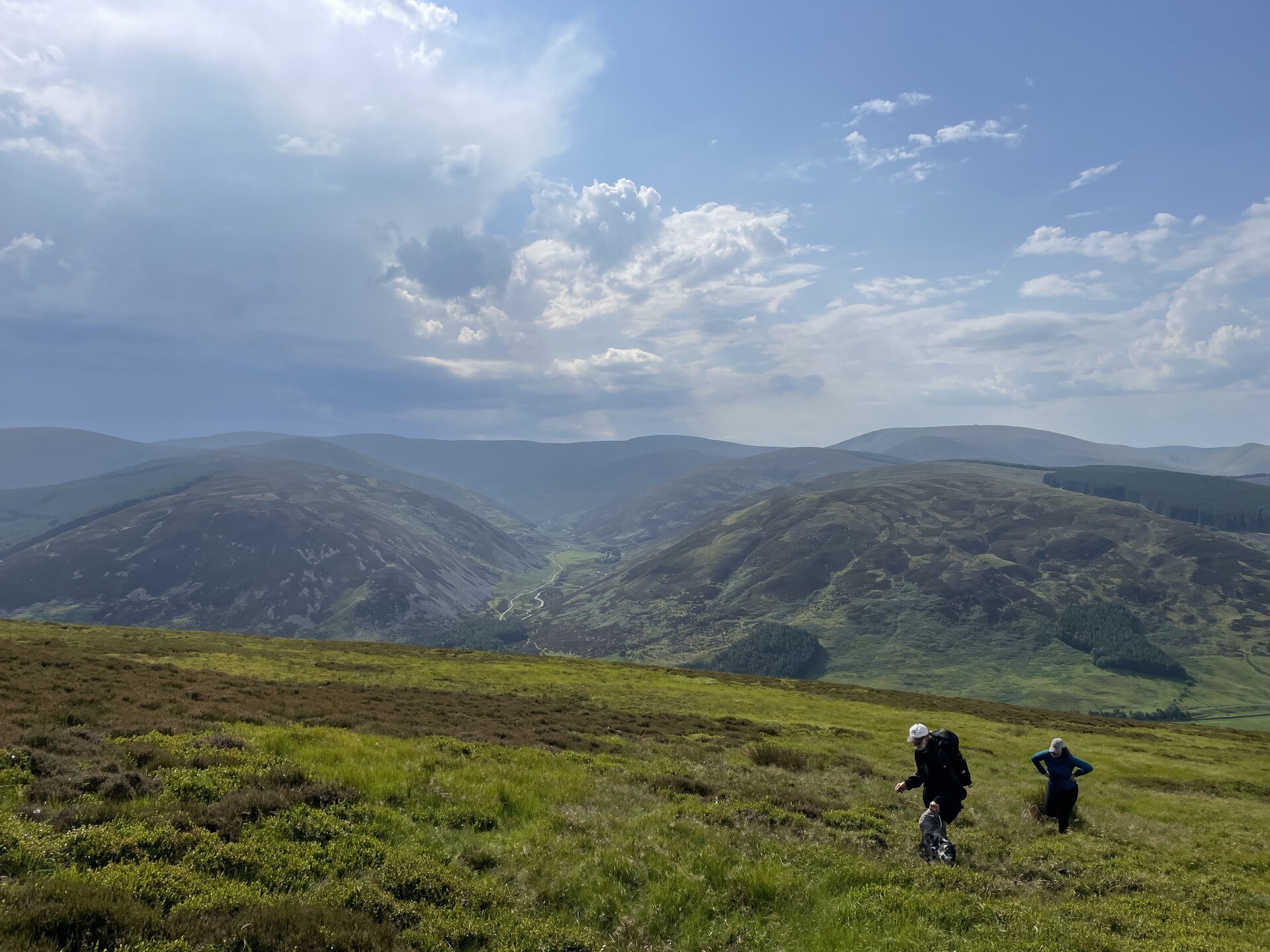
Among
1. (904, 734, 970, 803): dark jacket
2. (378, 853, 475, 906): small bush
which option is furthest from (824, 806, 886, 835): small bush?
(378, 853, 475, 906): small bush

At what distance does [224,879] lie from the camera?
9797 mm

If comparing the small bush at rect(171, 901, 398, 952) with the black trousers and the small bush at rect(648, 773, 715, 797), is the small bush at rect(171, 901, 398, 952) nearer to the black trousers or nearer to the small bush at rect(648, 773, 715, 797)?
Result: the small bush at rect(648, 773, 715, 797)

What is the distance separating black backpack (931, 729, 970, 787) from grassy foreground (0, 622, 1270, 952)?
2.06 metres

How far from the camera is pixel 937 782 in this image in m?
16.1

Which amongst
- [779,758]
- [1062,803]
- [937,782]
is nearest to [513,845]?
[937,782]

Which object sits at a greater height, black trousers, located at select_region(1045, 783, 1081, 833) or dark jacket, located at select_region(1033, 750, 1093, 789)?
dark jacket, located at select_region(1033, 750, 1093, 789)

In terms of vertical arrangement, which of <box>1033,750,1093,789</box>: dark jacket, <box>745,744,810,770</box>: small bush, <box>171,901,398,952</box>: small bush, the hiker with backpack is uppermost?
<box>171,901,398,952</box>: small bush

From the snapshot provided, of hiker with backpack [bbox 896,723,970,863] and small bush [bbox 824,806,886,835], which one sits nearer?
hiker with backpack [bbox 896,723,970,863]

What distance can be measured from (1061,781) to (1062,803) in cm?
80

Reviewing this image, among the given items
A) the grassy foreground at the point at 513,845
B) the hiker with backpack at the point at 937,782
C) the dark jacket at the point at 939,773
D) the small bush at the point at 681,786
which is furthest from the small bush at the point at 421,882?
the dark jacket at the point at 939,773

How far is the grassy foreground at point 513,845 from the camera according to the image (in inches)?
366

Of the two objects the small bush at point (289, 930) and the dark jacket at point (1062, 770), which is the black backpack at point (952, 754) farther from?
the small bush at point (289, 930)

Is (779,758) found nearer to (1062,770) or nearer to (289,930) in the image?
(1062,770)

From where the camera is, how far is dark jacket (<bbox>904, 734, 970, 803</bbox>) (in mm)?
15938
